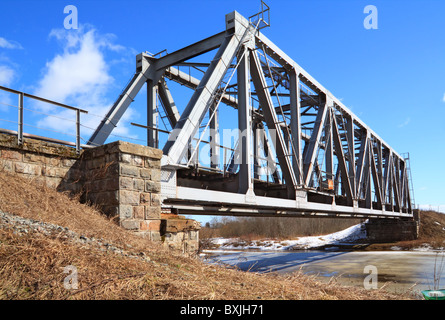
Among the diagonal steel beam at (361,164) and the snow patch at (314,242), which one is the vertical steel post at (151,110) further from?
the snow patch at (314,242)

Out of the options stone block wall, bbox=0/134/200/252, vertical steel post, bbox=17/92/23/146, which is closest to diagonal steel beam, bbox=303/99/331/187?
stone block wall, bbox=0/134/200/252

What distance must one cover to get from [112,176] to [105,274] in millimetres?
3849

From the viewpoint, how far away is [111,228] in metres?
7.29

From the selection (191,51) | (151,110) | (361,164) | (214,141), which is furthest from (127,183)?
(361,164)

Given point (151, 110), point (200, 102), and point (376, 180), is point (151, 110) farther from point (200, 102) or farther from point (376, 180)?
point (376, 180)

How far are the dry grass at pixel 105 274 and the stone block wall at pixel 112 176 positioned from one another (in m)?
1.21

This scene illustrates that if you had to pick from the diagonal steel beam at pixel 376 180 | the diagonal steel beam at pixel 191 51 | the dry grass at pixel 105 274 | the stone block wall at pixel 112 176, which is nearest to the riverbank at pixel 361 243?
the diagonal steel beam at pixel 376 180

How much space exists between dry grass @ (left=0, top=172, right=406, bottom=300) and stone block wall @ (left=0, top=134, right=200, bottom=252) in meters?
1.21

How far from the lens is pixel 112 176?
8133 millimetres

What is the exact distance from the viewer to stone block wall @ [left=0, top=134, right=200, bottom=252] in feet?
26.0

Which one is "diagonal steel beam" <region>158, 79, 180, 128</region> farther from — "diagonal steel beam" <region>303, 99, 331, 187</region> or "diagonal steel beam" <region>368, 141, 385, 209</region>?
"diagonal steel beam" <region>368, 141, 385, 209</region>
